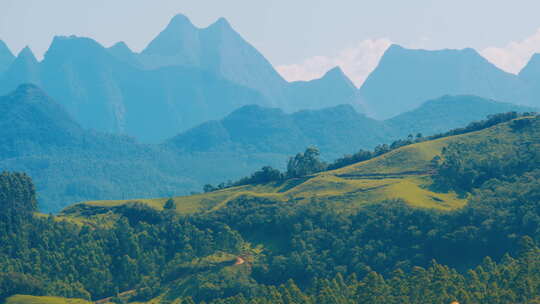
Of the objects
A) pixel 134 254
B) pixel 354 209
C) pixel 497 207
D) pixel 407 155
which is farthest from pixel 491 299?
pixel 407 155

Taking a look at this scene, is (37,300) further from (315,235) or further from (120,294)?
(315,235)

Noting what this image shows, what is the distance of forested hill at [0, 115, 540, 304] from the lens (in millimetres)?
120894

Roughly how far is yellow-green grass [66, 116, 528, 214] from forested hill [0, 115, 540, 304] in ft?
1.72

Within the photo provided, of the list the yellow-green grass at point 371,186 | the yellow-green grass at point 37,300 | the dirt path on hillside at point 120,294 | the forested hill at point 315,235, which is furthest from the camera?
the yellow-green grass at point 371,186

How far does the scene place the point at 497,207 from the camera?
135750mm

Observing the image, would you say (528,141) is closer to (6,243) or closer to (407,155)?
(407,155)

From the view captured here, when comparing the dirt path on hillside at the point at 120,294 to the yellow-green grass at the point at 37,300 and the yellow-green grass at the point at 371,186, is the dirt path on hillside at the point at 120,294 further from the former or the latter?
the yellow-green grass at the point at 371,186

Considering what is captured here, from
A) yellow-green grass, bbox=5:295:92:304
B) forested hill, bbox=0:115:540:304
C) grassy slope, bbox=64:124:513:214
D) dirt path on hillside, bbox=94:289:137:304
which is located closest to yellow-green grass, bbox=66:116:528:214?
grassy slope, bbox=64:124:513:214

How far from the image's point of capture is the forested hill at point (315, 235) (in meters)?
121

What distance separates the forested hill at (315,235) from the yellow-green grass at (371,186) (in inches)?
20.6

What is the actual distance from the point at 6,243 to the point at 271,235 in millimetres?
54919

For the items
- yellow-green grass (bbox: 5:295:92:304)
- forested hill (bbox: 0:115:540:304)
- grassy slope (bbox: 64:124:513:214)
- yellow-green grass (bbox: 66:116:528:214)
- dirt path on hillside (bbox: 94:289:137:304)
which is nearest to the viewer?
forested hill (bbox: 0:115:540:304)

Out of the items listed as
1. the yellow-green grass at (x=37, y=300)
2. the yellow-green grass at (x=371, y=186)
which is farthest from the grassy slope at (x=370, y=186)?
the yellow-green grass at (x=37, y=300)

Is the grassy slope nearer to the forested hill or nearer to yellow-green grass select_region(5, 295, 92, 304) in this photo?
the forested hill
